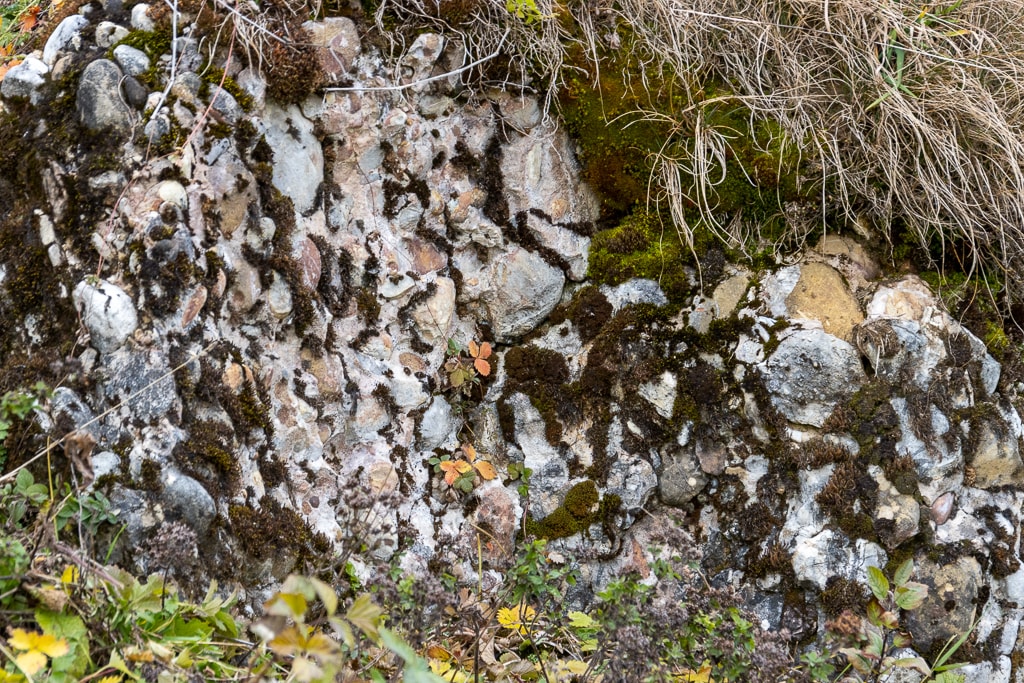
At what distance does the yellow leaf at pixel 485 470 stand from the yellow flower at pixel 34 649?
158 cm

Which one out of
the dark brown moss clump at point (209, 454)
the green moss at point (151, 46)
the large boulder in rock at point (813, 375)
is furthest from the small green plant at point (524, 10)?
the dark brown moss clump at point (209, 454)

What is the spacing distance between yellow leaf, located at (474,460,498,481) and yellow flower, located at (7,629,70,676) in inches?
62.2

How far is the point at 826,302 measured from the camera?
2906 mm

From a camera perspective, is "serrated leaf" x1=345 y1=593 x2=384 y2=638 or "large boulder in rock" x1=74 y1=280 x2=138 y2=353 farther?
"large boulder in rock" x1=74 y1=280 x2=138 y2=353

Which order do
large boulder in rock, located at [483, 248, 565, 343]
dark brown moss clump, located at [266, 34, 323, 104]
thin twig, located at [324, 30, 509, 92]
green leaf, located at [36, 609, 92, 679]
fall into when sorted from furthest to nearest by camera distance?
1. large boulder in rock, located at [483, 248, 565, 343]
2. thin twig, located at [324, 30, 509, 92]
3. dark brown moss clump, located at [266, 34, 323, 104]
4. green leaf, located at [36, 609, 92, 679]

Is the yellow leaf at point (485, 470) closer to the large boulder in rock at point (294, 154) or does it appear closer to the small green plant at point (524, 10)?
the large boulder in rock at point (294, 154)

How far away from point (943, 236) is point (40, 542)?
3.20 metres

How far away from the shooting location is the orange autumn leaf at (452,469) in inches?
114

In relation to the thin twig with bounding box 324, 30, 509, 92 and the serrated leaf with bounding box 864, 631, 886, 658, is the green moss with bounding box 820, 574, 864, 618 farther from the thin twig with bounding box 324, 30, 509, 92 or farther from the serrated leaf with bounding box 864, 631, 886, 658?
the thin twig with bounding box 324, 30, 509, 92

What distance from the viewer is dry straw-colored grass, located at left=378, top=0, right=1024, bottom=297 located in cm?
292

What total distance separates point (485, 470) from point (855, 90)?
212 cm

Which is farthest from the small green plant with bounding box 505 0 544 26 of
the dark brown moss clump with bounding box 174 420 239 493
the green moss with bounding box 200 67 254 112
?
the dark brown moss clump with bounding box 174 420 239 493

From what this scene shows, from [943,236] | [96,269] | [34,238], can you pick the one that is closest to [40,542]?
[96,269]

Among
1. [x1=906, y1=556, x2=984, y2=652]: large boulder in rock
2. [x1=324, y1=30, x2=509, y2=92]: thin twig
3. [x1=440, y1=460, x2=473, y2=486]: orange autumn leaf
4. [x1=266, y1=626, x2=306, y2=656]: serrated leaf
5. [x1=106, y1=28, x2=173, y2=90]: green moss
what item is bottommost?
[x1=906, y1=556, x2=984, y2=652]: large boulder in rock
